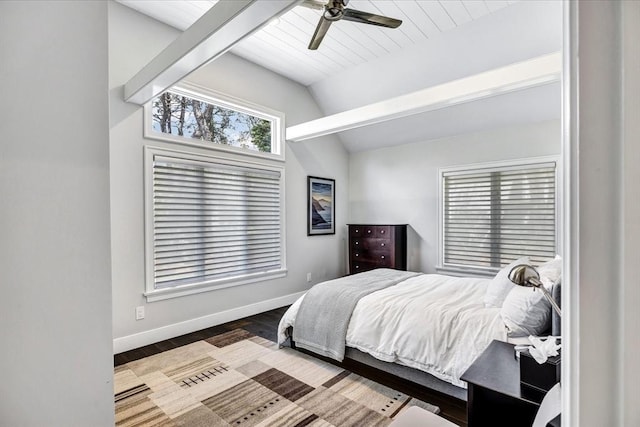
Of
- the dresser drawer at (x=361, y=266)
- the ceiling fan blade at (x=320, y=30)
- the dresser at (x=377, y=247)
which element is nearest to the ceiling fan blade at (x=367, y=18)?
the ceiling fan blade at (x=320, y=30)

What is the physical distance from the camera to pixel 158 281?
3.18 metres

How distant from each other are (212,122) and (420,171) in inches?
120

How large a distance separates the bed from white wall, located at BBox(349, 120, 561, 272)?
180 centimetres

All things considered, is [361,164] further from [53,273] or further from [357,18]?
[53,273]

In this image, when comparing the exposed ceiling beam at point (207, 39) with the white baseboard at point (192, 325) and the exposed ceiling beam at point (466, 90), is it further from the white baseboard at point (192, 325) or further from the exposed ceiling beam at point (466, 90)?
the white baseboard at point (192, 325)

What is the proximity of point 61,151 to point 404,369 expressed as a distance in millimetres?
2315

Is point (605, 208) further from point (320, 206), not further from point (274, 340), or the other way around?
point (320, 206)

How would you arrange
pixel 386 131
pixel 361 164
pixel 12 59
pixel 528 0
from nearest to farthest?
pixel 12 59 → pixel 528 0 → pixel 386 131 → pixel 361 164

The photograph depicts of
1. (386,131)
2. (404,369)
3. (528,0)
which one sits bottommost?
(404,369)

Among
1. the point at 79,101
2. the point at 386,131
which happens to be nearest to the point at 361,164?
the point at 386,131

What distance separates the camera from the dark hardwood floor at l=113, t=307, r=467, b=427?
80.2 inches

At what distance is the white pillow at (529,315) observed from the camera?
1814 mm

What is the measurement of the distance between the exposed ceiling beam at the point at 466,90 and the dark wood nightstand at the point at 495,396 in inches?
70.0

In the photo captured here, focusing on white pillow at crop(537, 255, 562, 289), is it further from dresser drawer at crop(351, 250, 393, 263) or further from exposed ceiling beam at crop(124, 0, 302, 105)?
dresser drawer at crop(351, 250, 393, 263)
